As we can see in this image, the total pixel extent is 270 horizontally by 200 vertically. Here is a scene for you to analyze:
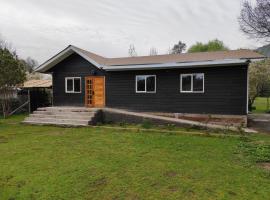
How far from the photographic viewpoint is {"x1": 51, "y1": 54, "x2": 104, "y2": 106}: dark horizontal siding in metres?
15.9

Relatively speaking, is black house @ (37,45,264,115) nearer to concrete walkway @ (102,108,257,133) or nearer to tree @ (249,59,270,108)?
concrete walkway @ (102,108,257,133)

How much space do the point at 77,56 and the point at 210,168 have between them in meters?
12.6

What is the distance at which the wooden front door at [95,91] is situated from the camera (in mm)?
15516

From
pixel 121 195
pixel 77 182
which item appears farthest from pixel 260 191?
pixel 77 182

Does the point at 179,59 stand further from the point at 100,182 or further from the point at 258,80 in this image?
the point at 258,80

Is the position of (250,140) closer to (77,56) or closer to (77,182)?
(77,182)

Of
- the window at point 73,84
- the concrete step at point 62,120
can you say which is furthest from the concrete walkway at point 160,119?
the window at point 73,84

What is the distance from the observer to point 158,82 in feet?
45.7

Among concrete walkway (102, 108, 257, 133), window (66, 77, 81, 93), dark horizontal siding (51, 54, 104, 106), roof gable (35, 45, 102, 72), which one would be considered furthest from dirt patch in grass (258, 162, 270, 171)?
window (66, 77, 81, 93)

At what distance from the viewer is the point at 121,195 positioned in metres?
4.44

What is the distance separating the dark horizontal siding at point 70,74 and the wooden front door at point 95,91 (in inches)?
11.8

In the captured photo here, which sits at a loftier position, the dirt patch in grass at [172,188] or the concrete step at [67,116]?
the concrete step at [67,116]

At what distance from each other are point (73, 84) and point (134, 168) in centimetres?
1160

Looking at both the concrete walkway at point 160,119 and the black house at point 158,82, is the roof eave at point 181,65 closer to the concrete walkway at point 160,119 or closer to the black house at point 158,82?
the black house at point 158,82
